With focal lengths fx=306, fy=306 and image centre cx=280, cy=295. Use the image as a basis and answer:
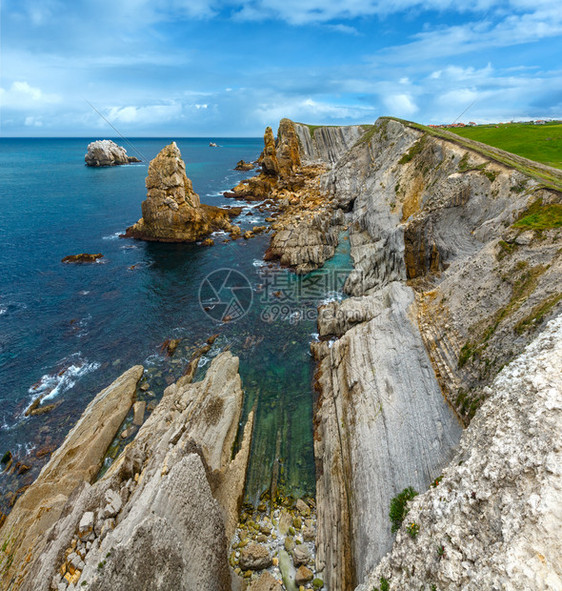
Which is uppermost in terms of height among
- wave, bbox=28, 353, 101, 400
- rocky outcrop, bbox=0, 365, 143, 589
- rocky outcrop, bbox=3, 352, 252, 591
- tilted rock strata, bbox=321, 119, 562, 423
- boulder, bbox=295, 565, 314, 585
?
tilted rock strata, bbox=321, 119, 562, 423

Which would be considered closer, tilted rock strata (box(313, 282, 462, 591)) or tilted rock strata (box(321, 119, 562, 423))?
tilted rock strata (box(313, 282, 462, 591))

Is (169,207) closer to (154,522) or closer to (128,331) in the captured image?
(128,331)

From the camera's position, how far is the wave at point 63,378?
90.7ft

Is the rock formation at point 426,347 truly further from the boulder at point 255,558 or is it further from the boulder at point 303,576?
the boulder at point 255,558

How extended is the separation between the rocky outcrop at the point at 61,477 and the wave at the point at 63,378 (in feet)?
14.0

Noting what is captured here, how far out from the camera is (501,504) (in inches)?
349

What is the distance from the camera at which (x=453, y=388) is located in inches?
705

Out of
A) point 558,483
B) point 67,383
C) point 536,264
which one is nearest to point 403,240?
point 536,264

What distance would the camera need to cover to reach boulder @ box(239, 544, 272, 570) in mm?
16266

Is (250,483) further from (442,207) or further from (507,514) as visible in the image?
(442,207)

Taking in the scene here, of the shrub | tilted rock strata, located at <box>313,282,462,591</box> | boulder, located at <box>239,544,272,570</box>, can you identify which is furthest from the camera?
boulder, located at <box>239,544,272,570</box>

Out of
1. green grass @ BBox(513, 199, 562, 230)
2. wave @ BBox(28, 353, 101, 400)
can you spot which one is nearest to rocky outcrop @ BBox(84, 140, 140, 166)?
wave @ BBox(28, 353, 101, 400)

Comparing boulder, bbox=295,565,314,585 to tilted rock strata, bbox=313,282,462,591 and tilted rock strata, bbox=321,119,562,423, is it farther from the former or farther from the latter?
tilted rock strata, bbox=321,119,562,423

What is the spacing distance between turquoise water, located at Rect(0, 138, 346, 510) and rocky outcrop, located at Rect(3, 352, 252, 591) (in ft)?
13.7
